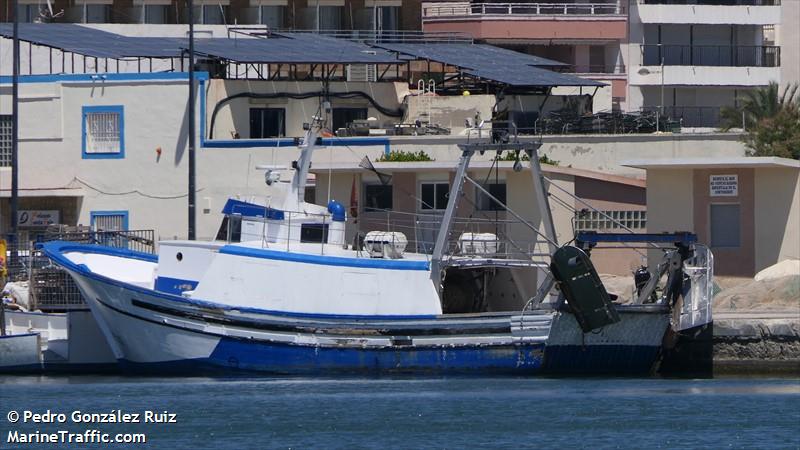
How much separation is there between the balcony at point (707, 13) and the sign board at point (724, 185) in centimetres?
2427

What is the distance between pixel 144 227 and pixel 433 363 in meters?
15.4

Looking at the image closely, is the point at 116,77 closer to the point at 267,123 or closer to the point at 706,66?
the point at 267,123

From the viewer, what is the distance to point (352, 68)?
58.4 m

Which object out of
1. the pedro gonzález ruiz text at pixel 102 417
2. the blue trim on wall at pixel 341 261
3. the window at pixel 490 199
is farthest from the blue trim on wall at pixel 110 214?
the pedro gonzález ruiz text at pixel 102 417

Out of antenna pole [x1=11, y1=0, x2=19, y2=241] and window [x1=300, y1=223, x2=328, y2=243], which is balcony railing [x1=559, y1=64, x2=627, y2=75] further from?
window [x1=300, y1=223, x2=328, y2=243]

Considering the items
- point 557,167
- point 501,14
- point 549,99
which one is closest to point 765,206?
point 557,167

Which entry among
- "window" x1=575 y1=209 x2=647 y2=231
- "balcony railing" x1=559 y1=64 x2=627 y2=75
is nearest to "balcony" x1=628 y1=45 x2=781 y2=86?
"balcony railing" x1=559 y1=64 x2=627 y2=75

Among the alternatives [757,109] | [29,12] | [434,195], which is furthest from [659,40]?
[434,195]

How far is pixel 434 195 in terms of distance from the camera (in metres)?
47.6

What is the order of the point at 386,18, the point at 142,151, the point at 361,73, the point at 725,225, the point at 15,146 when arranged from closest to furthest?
1. the point at 725,225
2. the point at 15,146
3. the point at 142,151
4. the point at 361,73
5. the point at 386,18

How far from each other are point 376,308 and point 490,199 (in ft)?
28.9

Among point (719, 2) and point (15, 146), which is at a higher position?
point (719, 2)

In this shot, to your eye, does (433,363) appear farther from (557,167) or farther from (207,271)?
(557,167)

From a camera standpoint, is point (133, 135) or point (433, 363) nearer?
point (433, 363)
